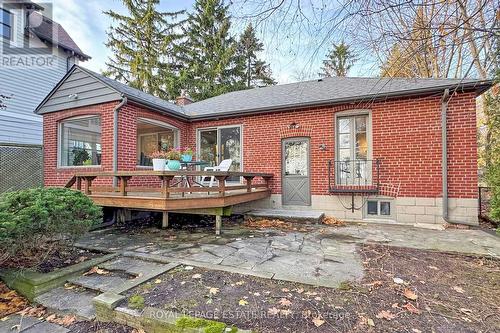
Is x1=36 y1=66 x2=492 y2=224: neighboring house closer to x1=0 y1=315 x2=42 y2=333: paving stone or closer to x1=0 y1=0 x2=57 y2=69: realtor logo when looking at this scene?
x1=0 y1=315 x2=42 y2=333: paving stone

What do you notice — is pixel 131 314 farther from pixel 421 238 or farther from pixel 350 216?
pixel 350 216

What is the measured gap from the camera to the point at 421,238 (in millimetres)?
4777

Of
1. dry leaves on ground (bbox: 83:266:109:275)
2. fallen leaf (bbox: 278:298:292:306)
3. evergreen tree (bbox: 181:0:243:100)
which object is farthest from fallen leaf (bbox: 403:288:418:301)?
evergreen tree (bbox: 181:0:243:100)

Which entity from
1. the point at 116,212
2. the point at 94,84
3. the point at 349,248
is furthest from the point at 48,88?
the point at 349,248

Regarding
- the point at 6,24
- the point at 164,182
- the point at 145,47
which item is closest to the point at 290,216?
the point at 164,182

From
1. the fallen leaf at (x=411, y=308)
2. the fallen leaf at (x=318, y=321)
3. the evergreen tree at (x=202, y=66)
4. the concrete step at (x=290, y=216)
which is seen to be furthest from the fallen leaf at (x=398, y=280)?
the evergreen tree at (x=202, y=66)

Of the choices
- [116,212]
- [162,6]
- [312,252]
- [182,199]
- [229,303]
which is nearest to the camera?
[229,303]

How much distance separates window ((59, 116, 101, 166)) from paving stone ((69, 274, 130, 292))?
14.8 ft

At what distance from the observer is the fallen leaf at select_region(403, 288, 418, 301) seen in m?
2.53

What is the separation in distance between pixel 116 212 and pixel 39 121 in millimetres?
8076

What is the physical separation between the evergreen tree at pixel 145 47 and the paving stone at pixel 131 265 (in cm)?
1515

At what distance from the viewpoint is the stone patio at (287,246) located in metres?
3.23

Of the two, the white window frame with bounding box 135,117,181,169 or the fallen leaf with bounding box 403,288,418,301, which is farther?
the white window frame with bounding box 135,117,181,169

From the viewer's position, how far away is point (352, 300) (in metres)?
2.46
